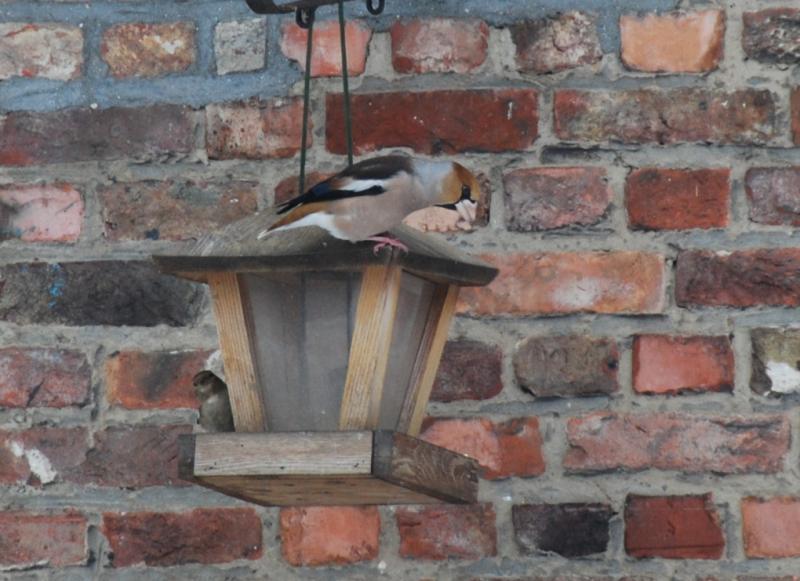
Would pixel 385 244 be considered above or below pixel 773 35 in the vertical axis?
below

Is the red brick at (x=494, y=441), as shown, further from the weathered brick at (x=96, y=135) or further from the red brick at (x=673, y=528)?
the weathered brick at (x=96, y=135)

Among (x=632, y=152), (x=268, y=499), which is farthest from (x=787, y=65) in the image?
(x=268, y=499)

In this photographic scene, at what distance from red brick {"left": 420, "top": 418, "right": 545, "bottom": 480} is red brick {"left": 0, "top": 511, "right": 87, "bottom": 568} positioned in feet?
1.50

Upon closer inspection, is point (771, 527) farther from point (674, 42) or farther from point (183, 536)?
point (183, 536)

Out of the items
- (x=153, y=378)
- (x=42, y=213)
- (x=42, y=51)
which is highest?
(x=42, y=51)

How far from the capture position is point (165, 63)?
82.7 inches

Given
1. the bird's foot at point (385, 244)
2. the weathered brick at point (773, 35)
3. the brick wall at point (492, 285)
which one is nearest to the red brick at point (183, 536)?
the brick wall at point (492, 285)

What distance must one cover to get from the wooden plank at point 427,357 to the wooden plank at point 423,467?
0.19 feet

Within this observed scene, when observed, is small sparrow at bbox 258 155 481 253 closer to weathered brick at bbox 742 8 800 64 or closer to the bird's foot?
the bird's foot

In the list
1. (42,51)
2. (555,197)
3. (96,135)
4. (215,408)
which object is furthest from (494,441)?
(42,51)

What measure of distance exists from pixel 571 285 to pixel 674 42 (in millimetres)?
342

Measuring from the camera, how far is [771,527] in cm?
199

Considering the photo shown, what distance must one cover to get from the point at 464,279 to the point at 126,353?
1.86ft

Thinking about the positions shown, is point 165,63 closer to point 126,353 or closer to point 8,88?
point 8,88
